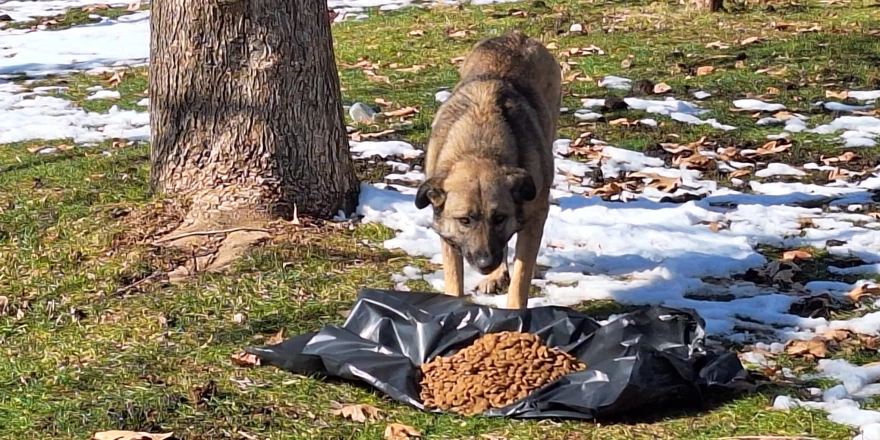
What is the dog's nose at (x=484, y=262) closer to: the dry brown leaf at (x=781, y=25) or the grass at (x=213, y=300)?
the grass at (x=213, y=300)

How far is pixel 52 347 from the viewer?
5.76m

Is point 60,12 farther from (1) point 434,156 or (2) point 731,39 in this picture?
(1) point 434,156

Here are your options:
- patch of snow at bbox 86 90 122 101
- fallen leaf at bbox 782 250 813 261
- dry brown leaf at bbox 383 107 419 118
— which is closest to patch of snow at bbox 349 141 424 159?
dry brown leaf at bbox 383 107 419 118

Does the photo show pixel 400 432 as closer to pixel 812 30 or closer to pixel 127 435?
pixel 127 435

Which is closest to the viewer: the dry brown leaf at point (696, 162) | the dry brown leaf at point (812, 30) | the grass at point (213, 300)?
the grass at point (213, 300)

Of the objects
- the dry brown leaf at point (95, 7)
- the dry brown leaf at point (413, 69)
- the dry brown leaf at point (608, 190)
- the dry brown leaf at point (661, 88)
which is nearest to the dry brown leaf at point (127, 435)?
the dry brown leaf at point (608, 190)

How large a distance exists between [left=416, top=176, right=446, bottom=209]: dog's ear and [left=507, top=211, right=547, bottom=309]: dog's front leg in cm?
51

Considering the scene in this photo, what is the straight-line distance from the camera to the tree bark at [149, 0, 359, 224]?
24.3ft

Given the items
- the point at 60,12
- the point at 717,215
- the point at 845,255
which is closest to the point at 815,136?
the point at 717,215

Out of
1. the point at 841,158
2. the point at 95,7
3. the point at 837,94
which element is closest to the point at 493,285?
the point at 841,158

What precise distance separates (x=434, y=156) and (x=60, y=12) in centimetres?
1433

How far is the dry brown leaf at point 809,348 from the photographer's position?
17.9 ft

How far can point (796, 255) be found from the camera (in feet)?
23.2

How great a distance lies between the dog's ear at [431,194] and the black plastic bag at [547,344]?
513 mm
